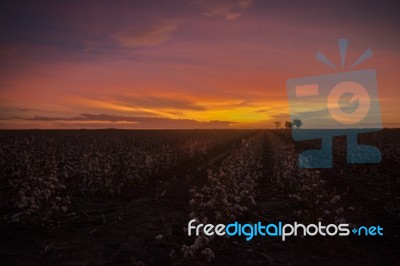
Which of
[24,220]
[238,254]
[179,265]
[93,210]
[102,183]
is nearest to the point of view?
[179,265]

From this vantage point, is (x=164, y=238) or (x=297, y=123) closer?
(x=164, y=238)

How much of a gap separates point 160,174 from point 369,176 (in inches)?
397

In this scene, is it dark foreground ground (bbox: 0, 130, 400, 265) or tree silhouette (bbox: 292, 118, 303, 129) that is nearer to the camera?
dark foreground ground (bbox: 0, 130, 400, 265)

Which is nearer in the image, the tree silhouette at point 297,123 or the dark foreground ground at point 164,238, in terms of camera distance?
the dark foreground ground at point 164,238

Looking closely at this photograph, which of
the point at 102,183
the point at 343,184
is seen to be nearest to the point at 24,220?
the point at 102,183

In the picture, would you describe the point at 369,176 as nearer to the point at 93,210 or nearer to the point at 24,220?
the point at 93,210

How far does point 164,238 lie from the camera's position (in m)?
8.05

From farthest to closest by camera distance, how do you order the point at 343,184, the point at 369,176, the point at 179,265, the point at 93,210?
the point at 369,176 < the point at 343,184 < the point at 93,210 < the point at 179,265

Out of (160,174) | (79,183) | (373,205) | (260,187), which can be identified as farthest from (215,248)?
(160,174)

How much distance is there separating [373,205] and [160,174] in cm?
987

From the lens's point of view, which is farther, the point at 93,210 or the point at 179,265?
the point at 93,210

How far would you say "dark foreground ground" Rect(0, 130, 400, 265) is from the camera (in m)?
7.07

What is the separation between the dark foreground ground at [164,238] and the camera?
7.07 metres

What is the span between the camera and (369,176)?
16797 mm
